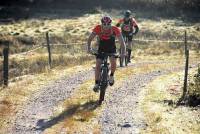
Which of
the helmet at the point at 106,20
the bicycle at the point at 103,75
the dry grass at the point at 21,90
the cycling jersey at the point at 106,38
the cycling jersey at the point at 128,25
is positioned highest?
the helmet at the point at 106,20

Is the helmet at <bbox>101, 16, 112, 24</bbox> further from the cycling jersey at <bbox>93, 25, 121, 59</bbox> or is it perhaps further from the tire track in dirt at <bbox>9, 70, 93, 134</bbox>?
the tire track in dirt at <bbox>9, 70, 93, 134</bbox>

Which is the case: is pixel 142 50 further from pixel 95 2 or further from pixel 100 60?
pixel 95 2

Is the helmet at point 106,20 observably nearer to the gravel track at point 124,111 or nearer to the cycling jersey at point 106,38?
the cycling jersey at point 106,38

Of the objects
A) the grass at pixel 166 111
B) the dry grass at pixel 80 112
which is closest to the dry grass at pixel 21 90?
the dry grass at pixel 80 112

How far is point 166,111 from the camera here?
512 inches

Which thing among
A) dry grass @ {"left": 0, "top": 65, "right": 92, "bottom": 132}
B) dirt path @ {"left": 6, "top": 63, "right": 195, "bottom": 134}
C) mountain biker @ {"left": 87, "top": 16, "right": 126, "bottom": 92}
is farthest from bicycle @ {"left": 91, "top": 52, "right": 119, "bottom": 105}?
dry grass @ {"left": 0, "top": 65, "right": 92, "bottom": 132}

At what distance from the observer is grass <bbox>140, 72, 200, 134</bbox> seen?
1138 centimetres

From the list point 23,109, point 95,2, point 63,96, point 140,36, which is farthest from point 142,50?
point 95,2

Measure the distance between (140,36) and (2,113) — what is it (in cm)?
2253

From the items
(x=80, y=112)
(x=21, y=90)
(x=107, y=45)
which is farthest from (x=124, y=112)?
(x=21, y=90)

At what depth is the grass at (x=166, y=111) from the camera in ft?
37.3

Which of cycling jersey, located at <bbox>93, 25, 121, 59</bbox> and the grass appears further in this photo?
cycling jersey, located at <bbox>93, 25, 121, 59</bbox>

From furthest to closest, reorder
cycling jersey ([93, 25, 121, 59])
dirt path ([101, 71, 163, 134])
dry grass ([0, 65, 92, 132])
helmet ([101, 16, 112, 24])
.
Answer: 1. cycling jersey ([93, 25, 121, 59])
2. helmet ([101, 16, 112, 24])
3. dry grass ([0, 65, 92, 132])
4. dirt path ([101, 71, 163, 134])

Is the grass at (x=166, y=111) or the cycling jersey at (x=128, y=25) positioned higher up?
the cycling jersey at (x=128, y=25)
